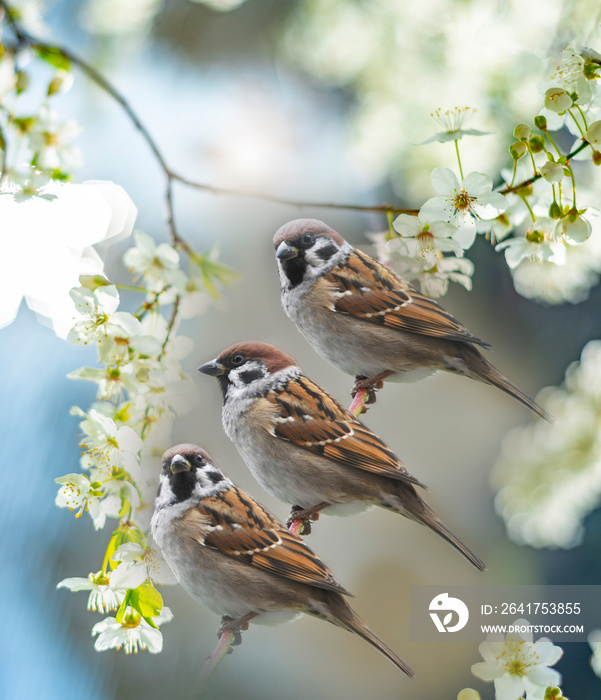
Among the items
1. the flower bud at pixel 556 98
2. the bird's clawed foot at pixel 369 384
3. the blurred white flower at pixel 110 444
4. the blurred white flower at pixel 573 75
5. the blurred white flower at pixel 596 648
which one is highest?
the blurred white flower at pixel 573 75

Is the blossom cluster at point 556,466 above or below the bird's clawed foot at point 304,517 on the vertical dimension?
above

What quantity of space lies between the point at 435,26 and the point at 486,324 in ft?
1.48

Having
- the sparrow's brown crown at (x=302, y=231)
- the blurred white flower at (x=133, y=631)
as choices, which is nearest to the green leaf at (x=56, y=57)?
the sparrow's brown crown at (x=302, y=231)

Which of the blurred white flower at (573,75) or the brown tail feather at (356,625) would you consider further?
the brown tail feather at (356,625)

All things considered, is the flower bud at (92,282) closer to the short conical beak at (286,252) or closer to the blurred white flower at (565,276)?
the short conical beak at (286,252)

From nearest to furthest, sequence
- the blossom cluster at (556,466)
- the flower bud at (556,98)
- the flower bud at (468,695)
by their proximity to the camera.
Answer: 1. the flower bud at (556,98)
2. the flower bud at (468,695)
3. the blossom cluster at (556,466)

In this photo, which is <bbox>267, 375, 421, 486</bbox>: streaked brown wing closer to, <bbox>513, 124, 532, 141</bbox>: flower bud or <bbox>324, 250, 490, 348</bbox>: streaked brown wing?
<bbox>324, 250, 490, 348</bbox>: streaked brown wing

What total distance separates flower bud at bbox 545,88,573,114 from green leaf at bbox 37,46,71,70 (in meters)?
0.58

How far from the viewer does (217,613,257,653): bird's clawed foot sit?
73 centimetres

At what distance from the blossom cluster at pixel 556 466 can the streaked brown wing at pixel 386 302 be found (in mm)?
164

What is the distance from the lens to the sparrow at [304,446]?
0.72 metres

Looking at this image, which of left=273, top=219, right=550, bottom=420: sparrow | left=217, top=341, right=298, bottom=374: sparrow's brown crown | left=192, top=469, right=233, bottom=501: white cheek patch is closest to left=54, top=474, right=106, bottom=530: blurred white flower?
left=192, top=469, right=233, bottom=501: white cheek patch

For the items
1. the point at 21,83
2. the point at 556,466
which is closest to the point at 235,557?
the point at 556,466

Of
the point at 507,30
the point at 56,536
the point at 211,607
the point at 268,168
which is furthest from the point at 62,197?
the point at 507,30
